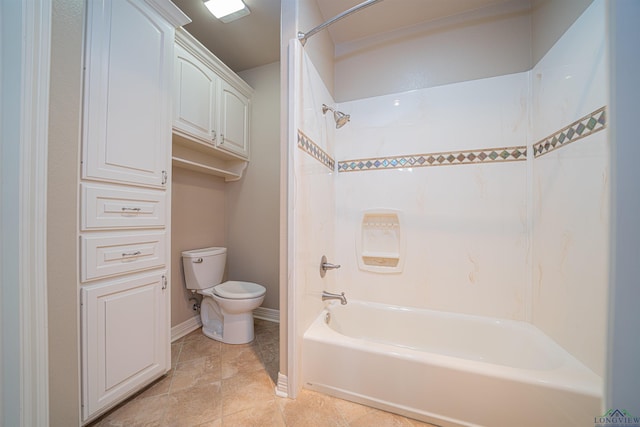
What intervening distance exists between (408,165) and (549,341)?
132cm

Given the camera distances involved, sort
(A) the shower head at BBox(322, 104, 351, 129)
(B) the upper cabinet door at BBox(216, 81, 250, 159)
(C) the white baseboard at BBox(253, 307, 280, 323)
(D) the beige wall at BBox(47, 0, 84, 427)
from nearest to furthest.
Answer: (D) the beige wall at BBox(47, 0, 84, 427)
(A) the shower head at BBox(322, 104, 351, 129)
(B) the upper cabinet door at BBox(216, 81, 250, 159)
(C) the white baseboard at BBox(253, 307, 280, 323)

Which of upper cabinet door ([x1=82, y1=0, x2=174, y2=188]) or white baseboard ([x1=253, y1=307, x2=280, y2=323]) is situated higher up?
upper cabinet door ([x1=82, y1=0, x2=174, y2=188])

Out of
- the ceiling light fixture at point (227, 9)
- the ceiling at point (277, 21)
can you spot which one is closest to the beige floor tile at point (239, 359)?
the ceiling at point (277, 21)

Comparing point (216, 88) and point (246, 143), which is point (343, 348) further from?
point (216, 88)

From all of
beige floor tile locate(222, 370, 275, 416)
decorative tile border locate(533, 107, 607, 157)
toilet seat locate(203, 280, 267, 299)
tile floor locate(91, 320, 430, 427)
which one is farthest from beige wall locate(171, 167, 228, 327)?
decorative tile border locate(533, 107, 607, 157)

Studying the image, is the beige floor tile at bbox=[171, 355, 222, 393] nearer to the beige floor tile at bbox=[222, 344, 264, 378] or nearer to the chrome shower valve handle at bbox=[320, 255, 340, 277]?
the beige floor tile at bbox=[222, 344, 264, 378]

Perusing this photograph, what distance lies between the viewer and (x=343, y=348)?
1.22 m

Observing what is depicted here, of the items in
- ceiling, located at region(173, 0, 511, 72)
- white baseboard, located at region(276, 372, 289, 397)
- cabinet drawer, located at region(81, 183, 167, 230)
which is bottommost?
white baseboard, located at region(276, 372, 289, 397)

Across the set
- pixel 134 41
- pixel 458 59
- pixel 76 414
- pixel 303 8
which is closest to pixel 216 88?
pixel 134 41

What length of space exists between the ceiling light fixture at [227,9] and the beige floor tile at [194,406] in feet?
8.28

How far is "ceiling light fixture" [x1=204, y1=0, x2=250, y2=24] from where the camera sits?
1569 mm

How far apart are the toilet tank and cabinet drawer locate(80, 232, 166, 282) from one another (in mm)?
588

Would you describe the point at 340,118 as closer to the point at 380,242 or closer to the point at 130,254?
the point at 380,242

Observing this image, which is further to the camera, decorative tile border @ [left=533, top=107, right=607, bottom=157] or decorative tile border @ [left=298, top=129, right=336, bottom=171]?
decorative tile border @ [left=298, top=129, right=336, bottom=171]
